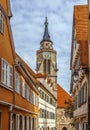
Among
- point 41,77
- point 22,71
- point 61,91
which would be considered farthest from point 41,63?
point 22,71

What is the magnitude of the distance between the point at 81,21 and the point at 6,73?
7528mm

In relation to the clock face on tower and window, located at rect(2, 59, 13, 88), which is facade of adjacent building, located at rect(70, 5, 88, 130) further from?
the clock face on tower

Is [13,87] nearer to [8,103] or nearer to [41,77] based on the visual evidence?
[8,103]

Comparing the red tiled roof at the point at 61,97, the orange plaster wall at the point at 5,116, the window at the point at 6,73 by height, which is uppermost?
the red tiled roof at the point at 61,97

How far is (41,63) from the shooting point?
10156 cm

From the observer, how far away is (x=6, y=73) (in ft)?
64.1

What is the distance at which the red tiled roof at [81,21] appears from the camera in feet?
74.9

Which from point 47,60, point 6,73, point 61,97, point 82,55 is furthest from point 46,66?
point 6,73

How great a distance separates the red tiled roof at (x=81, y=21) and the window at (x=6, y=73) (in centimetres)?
475

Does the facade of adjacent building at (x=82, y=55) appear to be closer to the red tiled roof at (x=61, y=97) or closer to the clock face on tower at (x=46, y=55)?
the red tiled roof at (x=61, y=97)

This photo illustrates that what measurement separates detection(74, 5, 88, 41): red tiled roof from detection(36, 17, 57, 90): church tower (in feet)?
237

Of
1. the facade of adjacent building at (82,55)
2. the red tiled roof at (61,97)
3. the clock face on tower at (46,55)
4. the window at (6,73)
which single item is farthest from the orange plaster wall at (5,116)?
the clock face on tower at (46,55)

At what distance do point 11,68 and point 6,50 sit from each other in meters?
1.54

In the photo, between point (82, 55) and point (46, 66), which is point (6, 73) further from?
point (46, 66)
